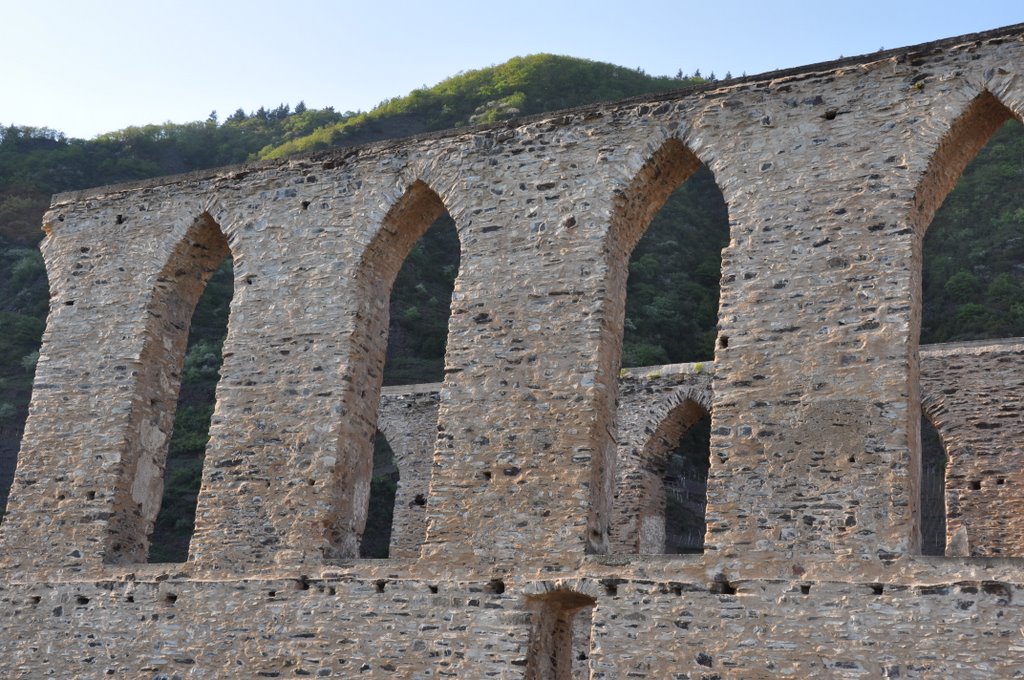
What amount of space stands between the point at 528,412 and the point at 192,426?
683 inches

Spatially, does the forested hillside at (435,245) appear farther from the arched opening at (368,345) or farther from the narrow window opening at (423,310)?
the arched opening at (368,345)

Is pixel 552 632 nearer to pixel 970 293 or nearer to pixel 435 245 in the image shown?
pixel 970 293

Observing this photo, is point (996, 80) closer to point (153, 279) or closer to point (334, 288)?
point (334, 288)

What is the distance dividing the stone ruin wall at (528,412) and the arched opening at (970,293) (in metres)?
4.79

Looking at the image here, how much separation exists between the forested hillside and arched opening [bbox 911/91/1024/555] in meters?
0.05

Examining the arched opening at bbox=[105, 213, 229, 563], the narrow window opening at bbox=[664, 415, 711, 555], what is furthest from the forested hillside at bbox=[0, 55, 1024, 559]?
the arched opening at bbox=[105, 213, 229, 563]

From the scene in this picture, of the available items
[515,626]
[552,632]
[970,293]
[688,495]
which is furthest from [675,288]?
[515,626]

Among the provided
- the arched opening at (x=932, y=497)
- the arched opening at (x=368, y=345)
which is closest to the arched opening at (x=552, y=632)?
the arched opening at (x=368, y=345)

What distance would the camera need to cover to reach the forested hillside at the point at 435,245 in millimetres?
26203

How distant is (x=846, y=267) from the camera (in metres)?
9.16

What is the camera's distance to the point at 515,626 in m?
9.20

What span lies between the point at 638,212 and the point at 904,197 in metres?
2.35

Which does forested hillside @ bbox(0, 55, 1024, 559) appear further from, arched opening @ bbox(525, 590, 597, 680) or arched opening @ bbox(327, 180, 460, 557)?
arched opening @ bbox(525, 590, 597, 680)

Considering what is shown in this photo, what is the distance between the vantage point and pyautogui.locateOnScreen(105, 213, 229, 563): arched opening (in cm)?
1167
